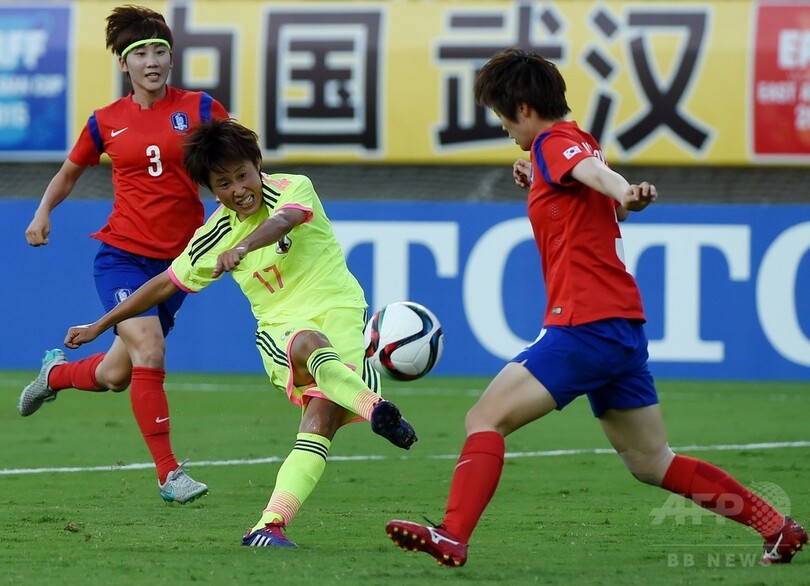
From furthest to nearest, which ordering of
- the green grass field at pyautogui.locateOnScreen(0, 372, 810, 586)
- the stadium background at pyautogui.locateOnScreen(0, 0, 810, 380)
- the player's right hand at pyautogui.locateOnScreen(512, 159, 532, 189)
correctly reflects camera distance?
1. the stadium background at pyautogui.locateOnScreen(0, 0, 810, 380)
2. the player's right hand at pyautogui.locateOnScreen(512, 159, 532, 189)
3. the green grass field at pyautogui.locateOnScreen(0, 372, 810, 586)

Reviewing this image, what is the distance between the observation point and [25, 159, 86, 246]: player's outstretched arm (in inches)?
306

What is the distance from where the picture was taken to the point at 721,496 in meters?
5.41

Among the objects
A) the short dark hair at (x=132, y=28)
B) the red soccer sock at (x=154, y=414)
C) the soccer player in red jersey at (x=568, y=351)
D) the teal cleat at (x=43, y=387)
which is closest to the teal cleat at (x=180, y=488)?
the red soccer sock at (x=154, y=414)

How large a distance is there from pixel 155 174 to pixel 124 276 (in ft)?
1.79

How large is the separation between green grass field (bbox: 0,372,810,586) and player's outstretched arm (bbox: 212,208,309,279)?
1.10 meters

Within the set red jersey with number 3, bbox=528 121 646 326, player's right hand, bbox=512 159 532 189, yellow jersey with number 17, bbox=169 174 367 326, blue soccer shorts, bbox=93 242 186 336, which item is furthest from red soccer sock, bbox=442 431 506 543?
blue soccer shorts, bbox=93 242 186 336

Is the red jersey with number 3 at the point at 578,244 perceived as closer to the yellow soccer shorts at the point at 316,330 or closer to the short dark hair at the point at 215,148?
the yellow soccer shorts at the point at 316,330

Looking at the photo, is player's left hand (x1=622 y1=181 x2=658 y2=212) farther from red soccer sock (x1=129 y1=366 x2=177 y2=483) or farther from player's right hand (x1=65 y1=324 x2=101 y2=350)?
red soccer sock (x1=129 y1=366 x2=177 y2=483)

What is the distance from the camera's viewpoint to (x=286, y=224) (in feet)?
19.5

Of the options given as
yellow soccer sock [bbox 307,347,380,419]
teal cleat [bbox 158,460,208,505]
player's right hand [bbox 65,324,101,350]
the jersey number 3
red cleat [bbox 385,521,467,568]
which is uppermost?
the jersey number 3

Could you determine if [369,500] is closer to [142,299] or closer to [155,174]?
[142,299]

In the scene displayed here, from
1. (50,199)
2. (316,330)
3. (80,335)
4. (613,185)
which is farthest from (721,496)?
(50,199)

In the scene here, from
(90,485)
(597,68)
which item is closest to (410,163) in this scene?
(597,68)

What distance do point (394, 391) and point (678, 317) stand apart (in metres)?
2.72
